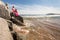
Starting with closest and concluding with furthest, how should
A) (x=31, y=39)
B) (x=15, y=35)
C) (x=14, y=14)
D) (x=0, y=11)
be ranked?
(x=15, y=35) < (x=31, y=39) < (x=0, y=11) < (x=14, y=14)

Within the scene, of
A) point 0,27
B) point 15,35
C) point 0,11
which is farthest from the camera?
point 0,11

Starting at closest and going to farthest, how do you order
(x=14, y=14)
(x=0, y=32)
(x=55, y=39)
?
1. (x=0, y=32)
2. (x=55, y=39)
3. (x=14, y=14)

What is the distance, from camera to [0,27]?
693cm

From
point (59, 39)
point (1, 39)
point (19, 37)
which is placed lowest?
point (59, 39)

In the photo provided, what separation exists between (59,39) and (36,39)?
6.56ft

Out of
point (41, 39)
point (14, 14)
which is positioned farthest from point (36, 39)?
point (14, 14)

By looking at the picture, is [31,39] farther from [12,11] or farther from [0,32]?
[12,11]

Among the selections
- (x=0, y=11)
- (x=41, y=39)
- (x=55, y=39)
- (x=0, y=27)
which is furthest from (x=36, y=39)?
(x=0, y=27)

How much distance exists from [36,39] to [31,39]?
0.42 metres

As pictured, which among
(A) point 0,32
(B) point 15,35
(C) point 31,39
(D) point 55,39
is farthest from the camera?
(D) point 55,39

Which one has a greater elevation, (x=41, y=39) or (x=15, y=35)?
(x=15, y=35)

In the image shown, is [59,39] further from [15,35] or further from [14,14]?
[14,14]

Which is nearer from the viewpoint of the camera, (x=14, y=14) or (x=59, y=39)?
(x=59, y=39)

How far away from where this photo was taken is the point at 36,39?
11.4 m
